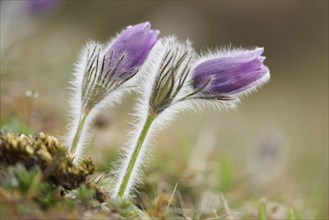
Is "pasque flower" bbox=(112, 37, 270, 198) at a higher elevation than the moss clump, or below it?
higher

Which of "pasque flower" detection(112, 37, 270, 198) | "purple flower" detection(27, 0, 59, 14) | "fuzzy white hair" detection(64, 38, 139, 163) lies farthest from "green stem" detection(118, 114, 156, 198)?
"purple flower" detection(27, 0, 59, 14)

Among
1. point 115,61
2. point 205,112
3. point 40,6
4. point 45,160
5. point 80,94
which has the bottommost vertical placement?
point 45,160

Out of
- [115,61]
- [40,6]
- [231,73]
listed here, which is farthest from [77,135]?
[40,6]

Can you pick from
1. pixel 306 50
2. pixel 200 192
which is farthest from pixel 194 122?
pixel 306 50

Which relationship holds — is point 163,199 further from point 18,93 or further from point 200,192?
point 18,93

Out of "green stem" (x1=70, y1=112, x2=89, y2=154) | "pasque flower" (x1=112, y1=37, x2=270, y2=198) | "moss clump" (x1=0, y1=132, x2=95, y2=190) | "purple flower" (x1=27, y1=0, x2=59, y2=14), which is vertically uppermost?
"purple flower" (x1=27, y1=0, x2=59, y2=14)

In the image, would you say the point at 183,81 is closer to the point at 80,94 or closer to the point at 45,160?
the point at 80,94

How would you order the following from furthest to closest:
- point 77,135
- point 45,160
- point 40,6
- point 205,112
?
point 205,112, point 40,6, point 77,135, point 45,160

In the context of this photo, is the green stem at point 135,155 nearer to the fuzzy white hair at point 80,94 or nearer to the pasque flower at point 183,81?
the pasque flower at point 183,81

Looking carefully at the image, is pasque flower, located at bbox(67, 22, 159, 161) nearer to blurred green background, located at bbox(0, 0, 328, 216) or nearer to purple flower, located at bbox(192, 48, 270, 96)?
purple flower, located at bbox(192, 48, 270, 96)
